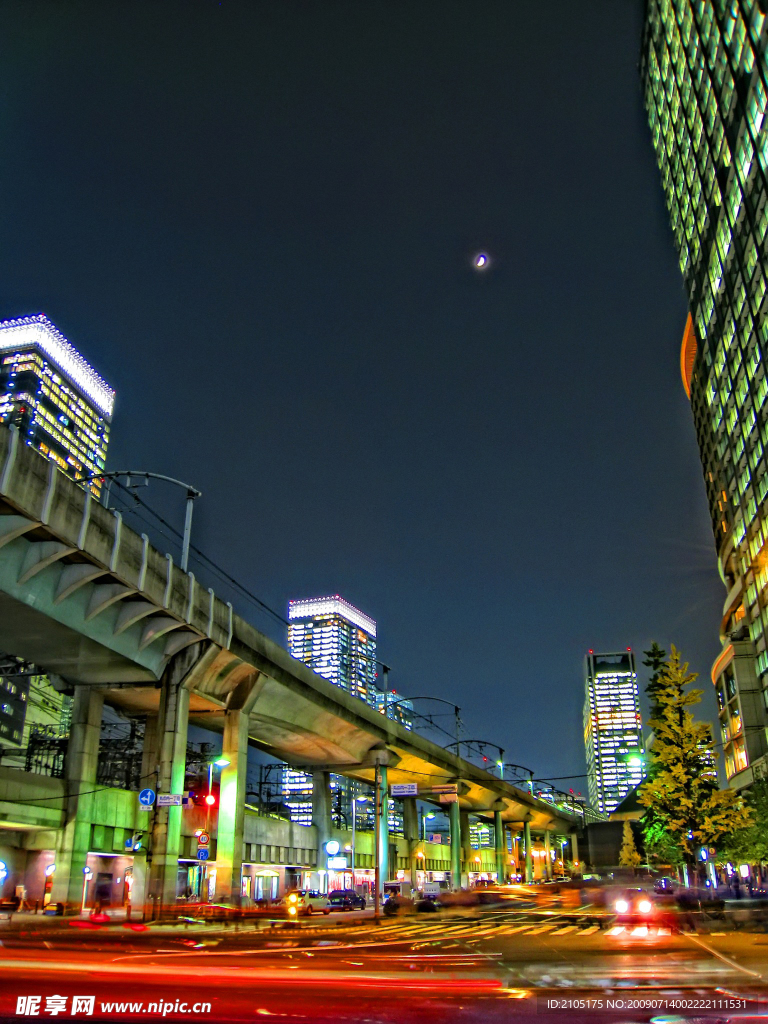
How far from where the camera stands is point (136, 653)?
39.6 meters

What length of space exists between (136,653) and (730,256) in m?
65.3

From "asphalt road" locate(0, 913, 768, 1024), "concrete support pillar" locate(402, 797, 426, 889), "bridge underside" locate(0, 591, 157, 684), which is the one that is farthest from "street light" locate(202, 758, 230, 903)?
"concrete support pillar" locate(402, 797, 426, 889)

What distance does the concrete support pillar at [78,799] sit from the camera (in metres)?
41.9

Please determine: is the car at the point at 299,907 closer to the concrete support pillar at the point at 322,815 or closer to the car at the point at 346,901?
the car at the point at 346,901

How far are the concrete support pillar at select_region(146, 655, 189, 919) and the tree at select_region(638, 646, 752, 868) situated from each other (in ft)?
86.8

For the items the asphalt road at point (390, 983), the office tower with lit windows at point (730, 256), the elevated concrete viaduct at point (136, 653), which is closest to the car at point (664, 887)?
the asphalt road at point (390, 983)

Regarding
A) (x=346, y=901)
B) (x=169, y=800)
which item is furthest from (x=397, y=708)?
(x=169, y=800)

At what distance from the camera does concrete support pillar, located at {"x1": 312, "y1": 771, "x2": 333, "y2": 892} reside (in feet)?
247

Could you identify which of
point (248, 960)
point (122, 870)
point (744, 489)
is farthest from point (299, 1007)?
point (744, 489)

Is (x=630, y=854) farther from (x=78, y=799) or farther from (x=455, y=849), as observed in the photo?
(x=78, y=799)

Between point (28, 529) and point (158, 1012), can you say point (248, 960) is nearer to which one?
point (158, 1012)

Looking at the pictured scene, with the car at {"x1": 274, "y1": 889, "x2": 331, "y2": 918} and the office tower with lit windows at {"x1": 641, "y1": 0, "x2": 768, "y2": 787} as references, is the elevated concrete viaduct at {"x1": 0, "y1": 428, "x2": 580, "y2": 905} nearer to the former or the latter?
the car at {"x1": 274, "y1": 889, "x2": 331, "y2": 918}

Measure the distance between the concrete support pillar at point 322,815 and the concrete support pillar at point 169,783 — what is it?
36629 millimetres

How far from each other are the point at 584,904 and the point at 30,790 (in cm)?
3446
